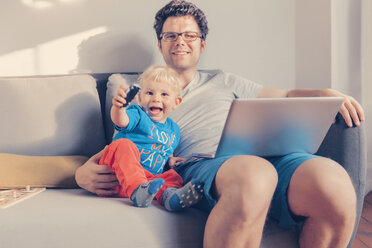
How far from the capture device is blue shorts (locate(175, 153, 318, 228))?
1.02m

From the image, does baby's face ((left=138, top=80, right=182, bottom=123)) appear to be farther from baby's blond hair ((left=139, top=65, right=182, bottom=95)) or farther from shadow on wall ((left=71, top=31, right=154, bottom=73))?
shadow on wall ((left=71, top=31, right=154, bottom=73))

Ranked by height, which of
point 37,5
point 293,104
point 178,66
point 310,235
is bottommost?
point 310,235

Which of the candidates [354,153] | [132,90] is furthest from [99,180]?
[354,153]

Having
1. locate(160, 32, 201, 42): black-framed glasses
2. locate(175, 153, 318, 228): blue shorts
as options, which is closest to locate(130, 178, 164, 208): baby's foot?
locate(175, 153, 318, 228): blue shorts

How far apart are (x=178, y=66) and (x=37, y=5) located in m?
0.89

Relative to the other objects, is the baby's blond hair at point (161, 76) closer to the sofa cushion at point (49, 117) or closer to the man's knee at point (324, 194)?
the sofa cushion at point (49, 117)

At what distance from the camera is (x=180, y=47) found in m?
1.58

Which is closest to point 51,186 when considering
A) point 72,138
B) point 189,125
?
point 72,138

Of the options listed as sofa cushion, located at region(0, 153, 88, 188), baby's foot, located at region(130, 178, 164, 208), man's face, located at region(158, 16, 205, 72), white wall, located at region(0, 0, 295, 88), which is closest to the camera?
baby's foot, located at region(130, 178, 164, 208)

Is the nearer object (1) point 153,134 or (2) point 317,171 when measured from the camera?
(2) point 317,171

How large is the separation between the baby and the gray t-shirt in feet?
0.18

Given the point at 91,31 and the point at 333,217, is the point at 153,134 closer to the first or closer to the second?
the point at 333,217

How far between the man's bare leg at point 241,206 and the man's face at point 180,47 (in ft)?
2.45

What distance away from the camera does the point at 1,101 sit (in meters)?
1.54
